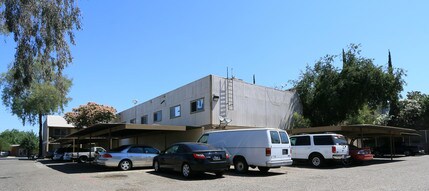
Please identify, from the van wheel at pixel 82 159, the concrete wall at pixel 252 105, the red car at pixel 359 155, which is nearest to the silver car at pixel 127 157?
the concrete wall at pixel 252 105

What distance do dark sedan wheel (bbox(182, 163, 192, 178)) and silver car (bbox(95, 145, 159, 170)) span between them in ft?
15.9

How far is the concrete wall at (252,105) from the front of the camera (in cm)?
2503

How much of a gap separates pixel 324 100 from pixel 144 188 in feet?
75.6

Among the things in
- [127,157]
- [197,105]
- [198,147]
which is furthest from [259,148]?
[197,105]

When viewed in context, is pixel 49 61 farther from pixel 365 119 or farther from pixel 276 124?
pixel 365 119

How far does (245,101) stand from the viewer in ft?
87.9

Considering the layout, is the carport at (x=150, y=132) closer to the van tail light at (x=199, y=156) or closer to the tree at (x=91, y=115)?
the van tail light at (x=199, y=156)

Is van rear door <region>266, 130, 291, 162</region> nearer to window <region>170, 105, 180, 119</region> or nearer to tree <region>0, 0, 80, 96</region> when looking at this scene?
tree <region>0, 0, 80, 96</region>

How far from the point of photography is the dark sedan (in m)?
14.7

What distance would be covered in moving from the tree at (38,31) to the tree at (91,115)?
96.7ft

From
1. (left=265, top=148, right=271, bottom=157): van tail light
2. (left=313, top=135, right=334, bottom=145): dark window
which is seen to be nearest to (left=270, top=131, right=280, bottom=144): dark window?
(left=265, top=148, right=271, bottom=157): van tail light

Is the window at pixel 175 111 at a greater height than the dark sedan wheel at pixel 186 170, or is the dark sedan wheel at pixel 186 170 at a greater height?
the window at pixel 175 111

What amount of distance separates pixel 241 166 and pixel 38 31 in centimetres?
1018

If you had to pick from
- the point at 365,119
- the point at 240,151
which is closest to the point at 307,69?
the point at 365,119
